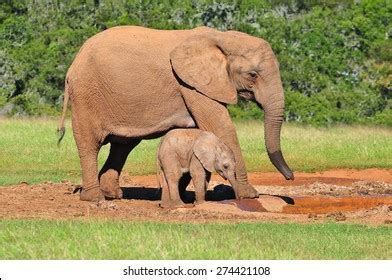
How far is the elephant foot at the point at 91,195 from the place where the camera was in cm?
1764

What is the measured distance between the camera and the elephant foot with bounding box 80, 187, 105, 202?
17.6 meters

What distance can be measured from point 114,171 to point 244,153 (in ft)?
22.3

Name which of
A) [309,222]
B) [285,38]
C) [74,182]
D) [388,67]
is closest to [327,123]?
[388,67]

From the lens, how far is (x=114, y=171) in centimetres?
1834

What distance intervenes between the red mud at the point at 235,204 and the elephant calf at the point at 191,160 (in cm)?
32

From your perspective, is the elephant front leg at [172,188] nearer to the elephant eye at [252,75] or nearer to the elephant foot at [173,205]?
the elephant foot at [173,205]

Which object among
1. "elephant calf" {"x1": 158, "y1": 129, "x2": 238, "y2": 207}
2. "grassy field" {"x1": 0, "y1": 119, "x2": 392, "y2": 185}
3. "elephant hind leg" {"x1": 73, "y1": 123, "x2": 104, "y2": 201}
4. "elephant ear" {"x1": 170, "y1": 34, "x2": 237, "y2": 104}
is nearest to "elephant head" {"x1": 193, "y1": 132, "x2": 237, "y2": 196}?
"elephant calf" {"x1": 158, "y1": 129, "x2": 238, "y2": 207}

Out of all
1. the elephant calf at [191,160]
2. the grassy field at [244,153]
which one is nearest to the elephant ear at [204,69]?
the elephant calf at [191,160]

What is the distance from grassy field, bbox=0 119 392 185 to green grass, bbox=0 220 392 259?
7214 mm

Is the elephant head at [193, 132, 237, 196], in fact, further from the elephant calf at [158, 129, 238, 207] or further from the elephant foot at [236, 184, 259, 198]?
the elephant foot at [236, 184, 259, 198]

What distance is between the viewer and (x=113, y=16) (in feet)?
141

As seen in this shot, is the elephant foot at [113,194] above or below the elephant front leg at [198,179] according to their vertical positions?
below
